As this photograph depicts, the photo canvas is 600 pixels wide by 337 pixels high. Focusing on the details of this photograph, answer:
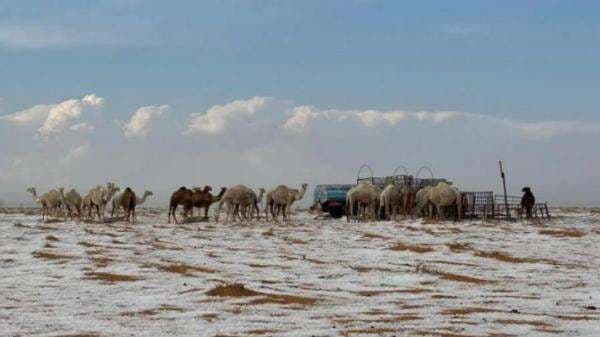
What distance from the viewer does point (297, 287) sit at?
48.2ft

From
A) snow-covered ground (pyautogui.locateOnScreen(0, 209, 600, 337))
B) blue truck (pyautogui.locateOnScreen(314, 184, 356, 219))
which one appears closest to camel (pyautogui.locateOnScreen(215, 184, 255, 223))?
blue truck (pyautogui.locateOnScreen(314, 184, 356, 219))

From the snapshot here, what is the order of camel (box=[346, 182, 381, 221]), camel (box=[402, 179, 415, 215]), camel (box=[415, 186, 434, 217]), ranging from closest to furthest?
1. camel (box=[346, 182, 381, 221])
2. camel (box=[415, 186, 434, 217])
3. camel (box=[402, 179, 415, 215])

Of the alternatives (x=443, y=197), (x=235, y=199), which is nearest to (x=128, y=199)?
(x=235, y=199)

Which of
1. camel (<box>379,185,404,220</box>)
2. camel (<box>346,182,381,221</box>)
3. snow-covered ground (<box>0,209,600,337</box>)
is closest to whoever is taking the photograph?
snow-covered ground (<box>0,209,600,337</box>)

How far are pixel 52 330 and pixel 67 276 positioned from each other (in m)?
6.20

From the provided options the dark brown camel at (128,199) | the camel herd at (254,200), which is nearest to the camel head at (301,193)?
the camel herd at (254,200)

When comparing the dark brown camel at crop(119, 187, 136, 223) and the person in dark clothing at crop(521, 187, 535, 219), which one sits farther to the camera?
the person in dark clothing at crop(521, 187, 535, 219)

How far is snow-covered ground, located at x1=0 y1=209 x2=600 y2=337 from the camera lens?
415 inches

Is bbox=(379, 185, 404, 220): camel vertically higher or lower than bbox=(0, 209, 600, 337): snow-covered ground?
higher

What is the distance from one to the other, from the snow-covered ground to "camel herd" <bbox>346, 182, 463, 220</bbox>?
1727cm

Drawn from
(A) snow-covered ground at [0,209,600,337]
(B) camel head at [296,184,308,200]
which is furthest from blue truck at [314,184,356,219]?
(A) snow-covered ground at [0,209,600,337]

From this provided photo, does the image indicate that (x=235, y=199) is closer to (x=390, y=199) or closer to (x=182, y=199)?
(x=182, y=199)

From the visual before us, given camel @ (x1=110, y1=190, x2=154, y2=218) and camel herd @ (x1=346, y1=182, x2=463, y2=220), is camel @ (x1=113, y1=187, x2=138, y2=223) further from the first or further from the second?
camel herd @ (x1=346, y1=182, x2=463, y2=220)

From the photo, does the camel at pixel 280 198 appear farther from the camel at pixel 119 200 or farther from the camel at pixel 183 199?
the camel at pixel 119 200
